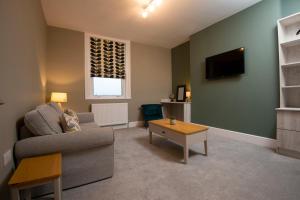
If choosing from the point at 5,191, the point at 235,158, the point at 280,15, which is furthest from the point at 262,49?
the point at 5,191

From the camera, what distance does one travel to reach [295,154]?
220 cm

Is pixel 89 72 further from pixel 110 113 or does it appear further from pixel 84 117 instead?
pixel 84 117

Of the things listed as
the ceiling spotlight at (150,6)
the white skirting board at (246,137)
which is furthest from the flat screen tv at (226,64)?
the ceiling spotlight at (150,6)

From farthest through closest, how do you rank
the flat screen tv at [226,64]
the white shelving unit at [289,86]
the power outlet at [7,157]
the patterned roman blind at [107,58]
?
1. the patterned roman blind at [107,58]
2. the flat screen tv at [226,64]
3. the white shelving unit at [289,86]
4. the power outlet at [7,157]

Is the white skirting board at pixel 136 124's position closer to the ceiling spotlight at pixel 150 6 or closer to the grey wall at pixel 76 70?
the grey wall at pixel 76 70

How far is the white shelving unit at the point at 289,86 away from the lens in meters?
2.18

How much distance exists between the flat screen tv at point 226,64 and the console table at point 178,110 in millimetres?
1094

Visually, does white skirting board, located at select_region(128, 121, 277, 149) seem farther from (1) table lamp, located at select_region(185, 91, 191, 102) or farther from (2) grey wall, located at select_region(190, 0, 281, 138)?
(1) table lamp, located at select_region(185, 91, 191, 102)

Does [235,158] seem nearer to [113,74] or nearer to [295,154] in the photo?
[295,154]

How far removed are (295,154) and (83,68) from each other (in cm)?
469

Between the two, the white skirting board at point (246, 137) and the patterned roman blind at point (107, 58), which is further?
the patterned roman blind at point (107, 58)

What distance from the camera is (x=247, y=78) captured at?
9.70ft

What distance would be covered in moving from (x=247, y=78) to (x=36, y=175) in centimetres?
351

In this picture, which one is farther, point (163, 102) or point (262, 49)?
point (163, 102)
